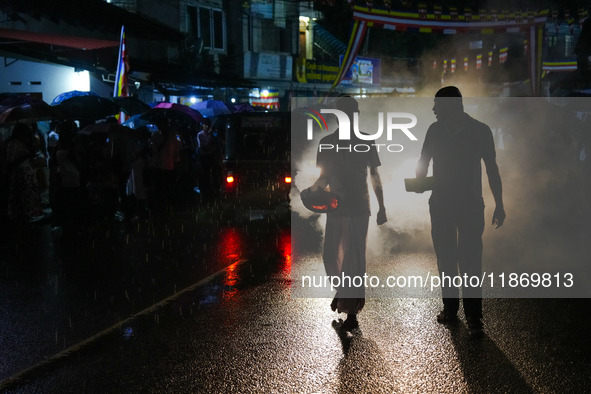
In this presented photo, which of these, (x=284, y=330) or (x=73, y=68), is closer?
(x=284, y=330)

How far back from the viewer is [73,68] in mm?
18141

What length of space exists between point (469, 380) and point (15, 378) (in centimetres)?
304

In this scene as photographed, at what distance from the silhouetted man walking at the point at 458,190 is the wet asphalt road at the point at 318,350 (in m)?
0.53

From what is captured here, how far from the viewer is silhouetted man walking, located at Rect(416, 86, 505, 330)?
5.42m

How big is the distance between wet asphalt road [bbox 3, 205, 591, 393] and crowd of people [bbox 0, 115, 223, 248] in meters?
5.65

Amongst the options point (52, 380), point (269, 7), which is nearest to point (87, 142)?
point (52, 380)

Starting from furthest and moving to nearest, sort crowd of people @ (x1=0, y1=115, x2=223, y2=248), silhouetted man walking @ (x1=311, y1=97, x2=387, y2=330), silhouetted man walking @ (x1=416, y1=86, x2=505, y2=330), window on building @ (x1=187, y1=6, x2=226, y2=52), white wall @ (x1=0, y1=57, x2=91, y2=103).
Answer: window on building @ (x1=187, y1=6, x2=226, y2=52)
white wall @ (x1=0, y1=57, x2=91, y2=103)
crowd of people @ (x1=0, y1=115, x2=223, y2=248)
silhouetted man walking @ (x1=311, y1=97, x2=387, y2=330)
silhouetted man walking @ (x1=416, y1=86, x2=505, y2=330)

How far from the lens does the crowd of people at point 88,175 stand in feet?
36.0

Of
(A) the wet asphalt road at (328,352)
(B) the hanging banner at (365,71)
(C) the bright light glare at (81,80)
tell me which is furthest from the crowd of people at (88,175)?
(B) the hanging banner at (365,71)

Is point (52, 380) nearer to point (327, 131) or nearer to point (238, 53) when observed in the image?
point (327, 131)

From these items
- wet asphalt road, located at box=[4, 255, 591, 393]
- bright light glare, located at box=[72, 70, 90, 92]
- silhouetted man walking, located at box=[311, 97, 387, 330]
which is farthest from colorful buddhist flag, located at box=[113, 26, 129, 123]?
silhouetted man walking, located at box=[311, 97, 387, 330]

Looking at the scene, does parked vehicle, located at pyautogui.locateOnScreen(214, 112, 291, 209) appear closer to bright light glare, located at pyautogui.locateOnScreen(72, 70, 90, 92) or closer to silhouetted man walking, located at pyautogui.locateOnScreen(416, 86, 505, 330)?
silhouetted man walking, located at pyautogui.locateOnScreen(416, 86, 505, 330)

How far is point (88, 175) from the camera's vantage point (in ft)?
39.4

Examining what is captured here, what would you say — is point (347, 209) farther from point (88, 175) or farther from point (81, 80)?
point (81, 80)
